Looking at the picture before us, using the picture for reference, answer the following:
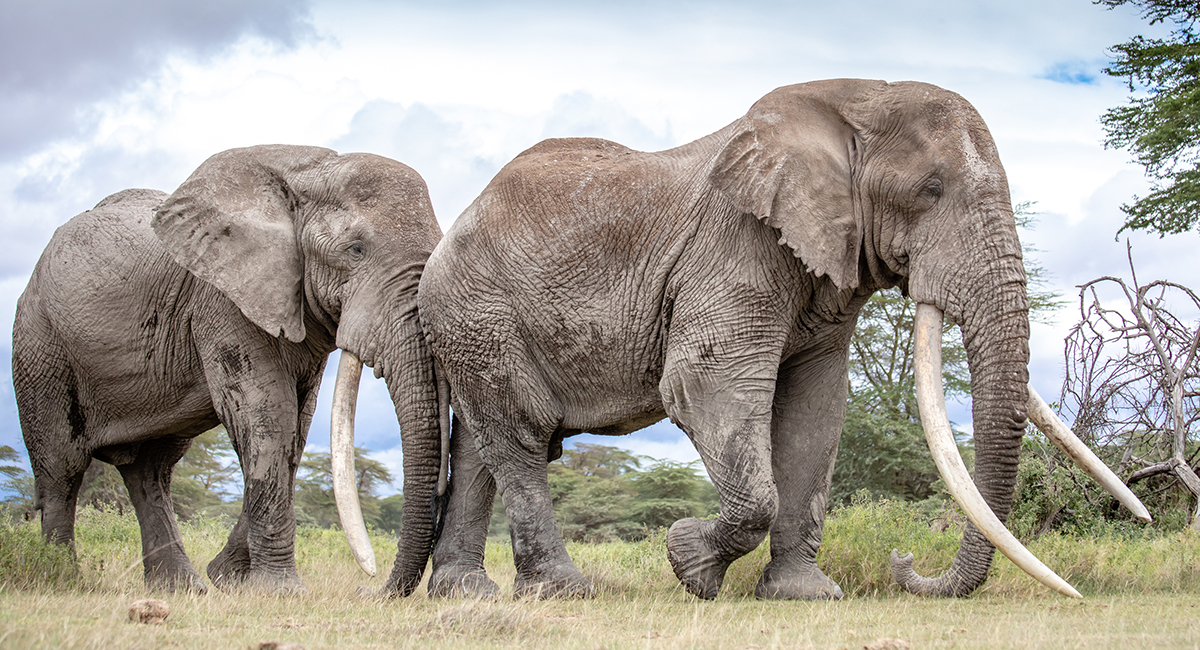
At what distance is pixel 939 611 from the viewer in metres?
6.39

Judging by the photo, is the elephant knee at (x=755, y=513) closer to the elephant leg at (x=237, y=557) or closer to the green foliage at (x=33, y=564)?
the elephant leg at (x=237, y=557)

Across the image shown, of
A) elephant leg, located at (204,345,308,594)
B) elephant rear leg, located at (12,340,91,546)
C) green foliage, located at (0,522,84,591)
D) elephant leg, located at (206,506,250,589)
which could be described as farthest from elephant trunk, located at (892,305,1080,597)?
elephant rear leg, located at (12,340,91,546)

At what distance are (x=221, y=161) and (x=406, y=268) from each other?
2065mm

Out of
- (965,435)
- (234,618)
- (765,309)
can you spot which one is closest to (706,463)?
(765,309)

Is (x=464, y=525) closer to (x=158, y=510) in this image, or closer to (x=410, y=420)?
(x=410, y=420)

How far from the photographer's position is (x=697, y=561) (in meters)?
7.00

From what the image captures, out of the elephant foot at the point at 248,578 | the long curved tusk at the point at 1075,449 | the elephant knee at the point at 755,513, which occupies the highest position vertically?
the long curved tusk at the point at 1075,449

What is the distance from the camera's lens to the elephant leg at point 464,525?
8.12 meters

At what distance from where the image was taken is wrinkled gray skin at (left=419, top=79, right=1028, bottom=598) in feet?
20.8

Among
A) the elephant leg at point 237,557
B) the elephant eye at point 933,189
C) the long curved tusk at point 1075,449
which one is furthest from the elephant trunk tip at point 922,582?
the elephant leg at point 237,557

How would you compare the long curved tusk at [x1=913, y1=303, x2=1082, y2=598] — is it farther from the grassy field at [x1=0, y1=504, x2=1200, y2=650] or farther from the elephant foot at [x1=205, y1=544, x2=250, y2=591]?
the elephant foot at [x1=205, y1=544, x2=250, y2=591]

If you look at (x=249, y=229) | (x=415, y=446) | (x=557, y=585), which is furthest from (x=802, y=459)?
(x=249, y=229)

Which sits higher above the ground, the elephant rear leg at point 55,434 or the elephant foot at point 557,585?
the elephant rear leg at point 55,434

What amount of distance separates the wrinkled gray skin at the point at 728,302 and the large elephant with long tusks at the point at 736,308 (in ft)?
0.05
